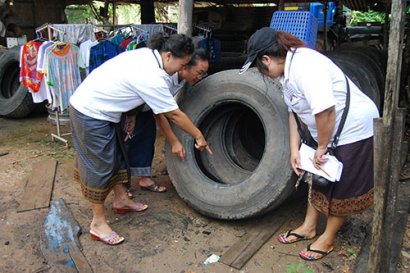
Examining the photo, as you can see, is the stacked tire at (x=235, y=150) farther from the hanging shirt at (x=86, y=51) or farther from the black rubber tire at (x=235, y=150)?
the hanging shirt at (x=86, y=51)

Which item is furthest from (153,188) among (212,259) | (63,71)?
(63,71)

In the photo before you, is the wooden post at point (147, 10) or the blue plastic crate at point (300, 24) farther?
the wooden post at point (147, 10)

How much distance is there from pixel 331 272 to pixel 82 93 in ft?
7.01

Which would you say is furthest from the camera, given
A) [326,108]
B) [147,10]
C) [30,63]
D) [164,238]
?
[147,10]

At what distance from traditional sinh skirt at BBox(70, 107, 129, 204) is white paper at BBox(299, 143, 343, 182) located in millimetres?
1377

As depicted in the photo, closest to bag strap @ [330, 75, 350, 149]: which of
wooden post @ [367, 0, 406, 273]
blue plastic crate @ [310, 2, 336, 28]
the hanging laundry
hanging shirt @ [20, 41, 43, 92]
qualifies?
wooden post @ [367, 0, 406, 273]

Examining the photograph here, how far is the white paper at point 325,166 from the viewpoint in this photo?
2.42 meters

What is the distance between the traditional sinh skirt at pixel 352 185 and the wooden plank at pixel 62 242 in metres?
1.69

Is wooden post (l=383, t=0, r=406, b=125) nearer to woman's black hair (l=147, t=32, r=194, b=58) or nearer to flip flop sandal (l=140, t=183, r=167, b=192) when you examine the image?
woman's black hair (l=147, t=32, r=194, b=58)

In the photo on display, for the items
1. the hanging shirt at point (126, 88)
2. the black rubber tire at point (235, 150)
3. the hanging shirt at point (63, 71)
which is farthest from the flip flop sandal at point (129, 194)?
the hanging shirt at point (63, 71)

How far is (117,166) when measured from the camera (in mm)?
2920

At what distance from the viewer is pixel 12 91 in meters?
6.94

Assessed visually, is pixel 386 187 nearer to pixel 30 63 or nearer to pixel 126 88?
pixel 126 88

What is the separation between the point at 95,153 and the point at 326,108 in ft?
5.30
